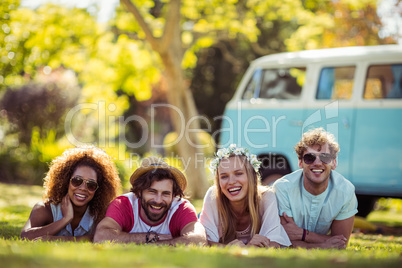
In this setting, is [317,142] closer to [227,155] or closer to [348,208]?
[348,208]

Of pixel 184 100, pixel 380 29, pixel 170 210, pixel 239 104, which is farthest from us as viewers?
pixel 380 29

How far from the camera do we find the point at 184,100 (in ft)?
41.2

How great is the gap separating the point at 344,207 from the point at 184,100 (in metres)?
8.09

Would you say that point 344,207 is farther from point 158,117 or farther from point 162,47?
point 158,117

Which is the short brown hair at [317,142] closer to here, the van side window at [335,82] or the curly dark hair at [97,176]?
the curly dark hair at [97,176]

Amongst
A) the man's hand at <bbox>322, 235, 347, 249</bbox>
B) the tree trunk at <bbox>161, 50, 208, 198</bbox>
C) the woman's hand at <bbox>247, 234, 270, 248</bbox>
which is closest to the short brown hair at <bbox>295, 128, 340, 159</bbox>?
the man's hand at <bbox>322, 235, 347, 249</bbox>

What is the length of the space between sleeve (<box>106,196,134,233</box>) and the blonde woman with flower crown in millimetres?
703

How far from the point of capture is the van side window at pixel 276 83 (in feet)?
27.4

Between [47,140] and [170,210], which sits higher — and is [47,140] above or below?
above

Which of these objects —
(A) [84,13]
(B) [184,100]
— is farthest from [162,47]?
(A) [84,13]

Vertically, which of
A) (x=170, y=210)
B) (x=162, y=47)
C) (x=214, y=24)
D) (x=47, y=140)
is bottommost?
(x=170, y=210)

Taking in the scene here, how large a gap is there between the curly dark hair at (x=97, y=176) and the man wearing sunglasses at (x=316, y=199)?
5.84 feet

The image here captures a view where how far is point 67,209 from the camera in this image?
480 centimetres

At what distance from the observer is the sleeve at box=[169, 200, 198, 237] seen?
464 cm
